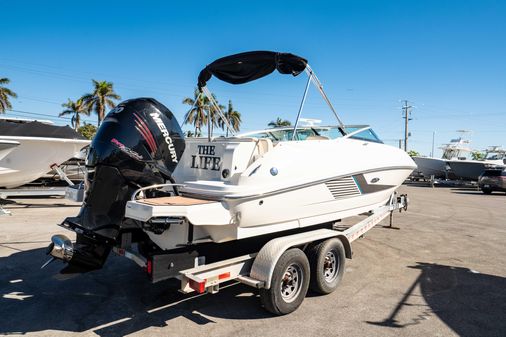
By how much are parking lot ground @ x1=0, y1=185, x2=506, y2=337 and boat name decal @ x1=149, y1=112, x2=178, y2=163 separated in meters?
1.75

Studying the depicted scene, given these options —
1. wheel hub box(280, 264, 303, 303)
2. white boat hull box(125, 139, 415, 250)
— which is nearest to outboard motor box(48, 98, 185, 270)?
white boat hull box(125, 139, 415, 250)

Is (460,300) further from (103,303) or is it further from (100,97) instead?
(100,97)

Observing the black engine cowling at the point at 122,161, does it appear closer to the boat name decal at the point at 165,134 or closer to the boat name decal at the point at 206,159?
the boat name decal at the point at 165,134

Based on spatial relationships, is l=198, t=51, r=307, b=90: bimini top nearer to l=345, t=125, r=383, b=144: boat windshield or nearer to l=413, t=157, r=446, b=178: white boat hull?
l=345, t=125, r=383, b=144: boat windshield

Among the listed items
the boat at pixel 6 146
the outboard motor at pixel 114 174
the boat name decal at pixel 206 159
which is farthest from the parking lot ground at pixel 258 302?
the boat at pixel 6 146

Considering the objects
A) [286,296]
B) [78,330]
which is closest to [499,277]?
[286,296]

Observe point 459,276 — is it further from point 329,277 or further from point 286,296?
point 286,296

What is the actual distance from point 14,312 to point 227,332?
235 centimetres

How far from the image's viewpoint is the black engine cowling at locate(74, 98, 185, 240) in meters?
3.84

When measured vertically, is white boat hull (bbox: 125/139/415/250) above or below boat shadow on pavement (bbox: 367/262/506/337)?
above

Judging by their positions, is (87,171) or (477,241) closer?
(87,171)

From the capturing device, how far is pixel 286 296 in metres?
4.15

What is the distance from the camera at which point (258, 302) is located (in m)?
4.41

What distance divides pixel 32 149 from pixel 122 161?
362 inches
